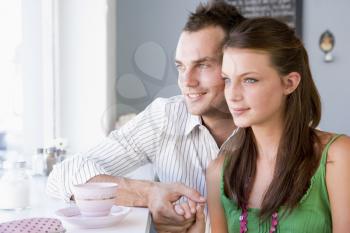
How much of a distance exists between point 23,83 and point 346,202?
1483 mm

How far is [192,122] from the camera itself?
1.35 meters

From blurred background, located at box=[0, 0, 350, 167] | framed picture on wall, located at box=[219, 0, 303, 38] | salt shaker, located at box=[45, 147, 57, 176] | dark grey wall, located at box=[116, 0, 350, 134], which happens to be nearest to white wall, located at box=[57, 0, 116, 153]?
blurred background, located at box=[0, 0, 350, 167]

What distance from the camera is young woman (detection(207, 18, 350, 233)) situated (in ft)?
3.71

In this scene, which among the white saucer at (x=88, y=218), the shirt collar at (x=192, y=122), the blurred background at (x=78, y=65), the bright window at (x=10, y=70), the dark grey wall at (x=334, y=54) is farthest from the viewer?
the dark grey wall at (x=334, y=54)

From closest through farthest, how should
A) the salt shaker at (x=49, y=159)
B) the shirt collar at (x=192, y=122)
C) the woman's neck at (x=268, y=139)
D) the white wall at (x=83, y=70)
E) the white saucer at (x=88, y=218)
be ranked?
the white saucer at (x=88, y=218) < the woman's neck at (x=268, y=139) < the shirt collar at (x=192, y=122) < the salt shaker at (x=49, y=159) < the white wall at (x=83, y=70)

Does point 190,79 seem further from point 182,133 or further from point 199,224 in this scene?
point 199,224

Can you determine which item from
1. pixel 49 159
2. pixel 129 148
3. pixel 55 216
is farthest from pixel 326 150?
pixel 49 159

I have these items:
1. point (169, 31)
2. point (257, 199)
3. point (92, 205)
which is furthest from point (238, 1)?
point (92, 205)

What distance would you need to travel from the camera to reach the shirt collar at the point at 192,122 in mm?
1338

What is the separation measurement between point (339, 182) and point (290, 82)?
0.24m

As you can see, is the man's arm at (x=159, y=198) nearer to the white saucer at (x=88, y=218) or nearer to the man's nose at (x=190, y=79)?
the white saucer at (x=88, y=218)

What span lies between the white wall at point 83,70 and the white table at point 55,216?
97 cm

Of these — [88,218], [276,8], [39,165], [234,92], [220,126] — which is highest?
[276,8]

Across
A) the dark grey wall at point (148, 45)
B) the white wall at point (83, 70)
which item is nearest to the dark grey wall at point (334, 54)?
the dark grey wall at point (148, 45)
